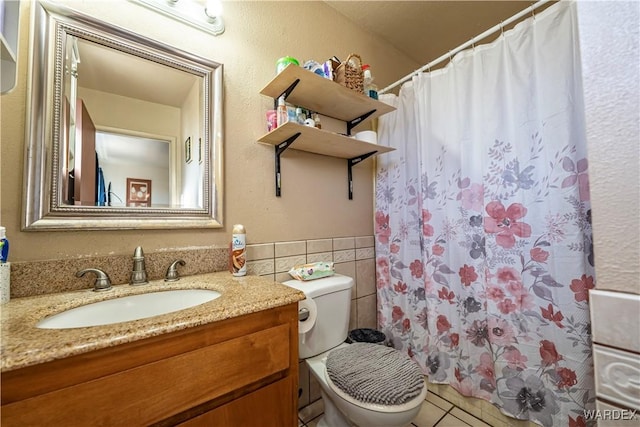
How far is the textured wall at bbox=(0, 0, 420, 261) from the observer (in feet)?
2.61

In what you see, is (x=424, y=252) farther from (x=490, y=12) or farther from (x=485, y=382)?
(x=490, y=12)

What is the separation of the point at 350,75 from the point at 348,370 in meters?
1.40

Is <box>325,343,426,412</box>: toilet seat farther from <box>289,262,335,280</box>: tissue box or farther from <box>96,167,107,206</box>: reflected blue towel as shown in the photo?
<box>96,167,107,206</box>: reflected blue towel

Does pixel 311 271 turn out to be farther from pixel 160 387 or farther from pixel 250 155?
pixel 160 387

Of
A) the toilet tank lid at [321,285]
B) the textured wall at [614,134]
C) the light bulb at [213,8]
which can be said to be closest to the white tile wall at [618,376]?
the textured wall at [614,134]

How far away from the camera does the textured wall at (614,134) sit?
21.0 inches

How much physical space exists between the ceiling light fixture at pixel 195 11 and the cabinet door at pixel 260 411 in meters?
1.43

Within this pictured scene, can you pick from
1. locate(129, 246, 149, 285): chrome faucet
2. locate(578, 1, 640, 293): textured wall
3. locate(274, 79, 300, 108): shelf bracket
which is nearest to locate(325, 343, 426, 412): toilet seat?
locate(578, 1, 640, 293): textured wall

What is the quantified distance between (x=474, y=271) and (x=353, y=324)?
2.61 ft

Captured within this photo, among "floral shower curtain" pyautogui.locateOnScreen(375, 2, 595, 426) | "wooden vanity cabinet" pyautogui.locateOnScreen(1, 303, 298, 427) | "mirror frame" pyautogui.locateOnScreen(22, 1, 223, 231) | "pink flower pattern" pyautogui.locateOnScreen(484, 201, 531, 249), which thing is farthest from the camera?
"pink flower pattern" pyautogui.locateOnScreen(484, 201, 531, 249)

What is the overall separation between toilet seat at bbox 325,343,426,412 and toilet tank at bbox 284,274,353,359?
0.12 meters

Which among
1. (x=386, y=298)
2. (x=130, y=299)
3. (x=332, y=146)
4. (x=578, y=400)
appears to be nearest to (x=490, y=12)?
(x=332, y=146)

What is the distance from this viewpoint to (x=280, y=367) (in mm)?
735

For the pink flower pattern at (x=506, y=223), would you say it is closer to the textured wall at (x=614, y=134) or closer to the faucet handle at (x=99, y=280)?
the textured wall at (x=614, y=134)
